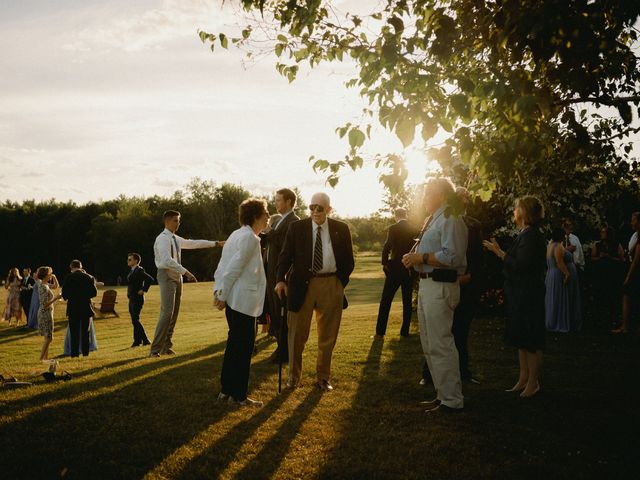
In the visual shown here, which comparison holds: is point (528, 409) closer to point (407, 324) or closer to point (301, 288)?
point (301, 288)

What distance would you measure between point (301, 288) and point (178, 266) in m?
3.91

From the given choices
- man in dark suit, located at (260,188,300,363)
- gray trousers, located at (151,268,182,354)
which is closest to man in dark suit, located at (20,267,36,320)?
gray trousers, located at (151,268,182,354)

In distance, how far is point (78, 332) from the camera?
42.1 feet

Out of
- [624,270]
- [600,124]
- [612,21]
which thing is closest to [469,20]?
[612,21]

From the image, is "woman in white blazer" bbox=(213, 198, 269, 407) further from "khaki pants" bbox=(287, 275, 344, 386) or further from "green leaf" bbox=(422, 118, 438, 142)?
"green leaf" bbox=(422, 118, 438, 142)

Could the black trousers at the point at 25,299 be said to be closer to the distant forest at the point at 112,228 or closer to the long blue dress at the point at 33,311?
the long blue dress at the point at 33,311

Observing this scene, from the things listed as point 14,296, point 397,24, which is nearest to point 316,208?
point 397,24

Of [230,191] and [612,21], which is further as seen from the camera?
[230,191]

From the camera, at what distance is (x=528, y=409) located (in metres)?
5.85

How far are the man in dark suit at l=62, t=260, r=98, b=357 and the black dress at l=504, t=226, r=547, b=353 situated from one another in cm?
961

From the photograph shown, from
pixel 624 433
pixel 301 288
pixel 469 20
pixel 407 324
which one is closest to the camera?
pixel 624 433

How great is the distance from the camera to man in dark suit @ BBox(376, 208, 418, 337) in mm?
10891

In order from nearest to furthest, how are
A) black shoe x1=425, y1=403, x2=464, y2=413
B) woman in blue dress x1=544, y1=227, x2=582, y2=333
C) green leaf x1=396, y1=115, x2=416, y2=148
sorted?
1. green leaf x1=396, y1=115, x2=416, y2=148
2. black shoe x1=425, y1=403, x2=464, y2=413
3. woman in blue dress x1=544, y1=227, x2=582, y2=333

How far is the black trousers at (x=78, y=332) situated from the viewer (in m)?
12.7
